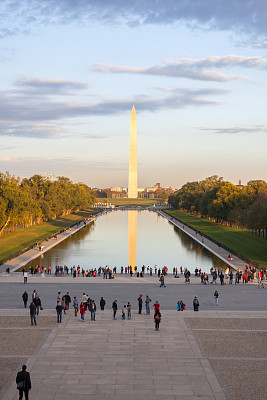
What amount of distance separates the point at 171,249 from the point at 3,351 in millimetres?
47098

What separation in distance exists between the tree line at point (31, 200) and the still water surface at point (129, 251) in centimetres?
886

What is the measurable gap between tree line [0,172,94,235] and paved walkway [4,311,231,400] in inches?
1922

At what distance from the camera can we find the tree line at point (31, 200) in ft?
231

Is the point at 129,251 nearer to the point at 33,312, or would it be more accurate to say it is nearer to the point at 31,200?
the point at 31,200

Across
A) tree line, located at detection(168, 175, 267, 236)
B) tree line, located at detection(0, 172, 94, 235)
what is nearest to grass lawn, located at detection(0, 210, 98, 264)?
tree line, located at detection(0, 172, 94, 235)

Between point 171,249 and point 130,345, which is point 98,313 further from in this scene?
point 171,249

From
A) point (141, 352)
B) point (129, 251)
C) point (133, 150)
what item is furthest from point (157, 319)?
point (133, 150)

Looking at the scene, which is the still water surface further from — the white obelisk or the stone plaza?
the white obelisk

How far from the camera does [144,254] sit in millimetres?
60406

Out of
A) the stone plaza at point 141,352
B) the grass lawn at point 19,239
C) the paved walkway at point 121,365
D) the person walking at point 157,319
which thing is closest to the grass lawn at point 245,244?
the stone plaza at point 141,352

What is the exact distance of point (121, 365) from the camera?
1719cm

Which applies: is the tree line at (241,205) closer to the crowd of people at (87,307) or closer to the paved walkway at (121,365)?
the crowd of people at (87,307)

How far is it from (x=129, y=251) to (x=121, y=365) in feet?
151

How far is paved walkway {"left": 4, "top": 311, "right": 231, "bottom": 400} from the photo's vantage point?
1482 cm
